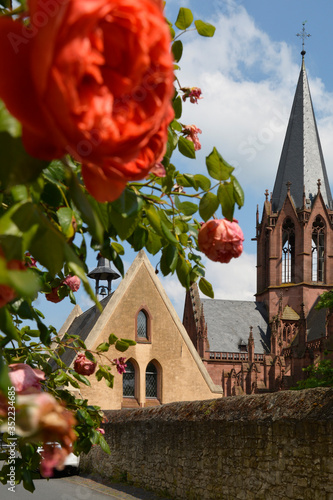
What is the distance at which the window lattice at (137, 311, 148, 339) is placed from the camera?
24844mm

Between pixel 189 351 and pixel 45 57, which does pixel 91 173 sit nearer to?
pixel 45 57

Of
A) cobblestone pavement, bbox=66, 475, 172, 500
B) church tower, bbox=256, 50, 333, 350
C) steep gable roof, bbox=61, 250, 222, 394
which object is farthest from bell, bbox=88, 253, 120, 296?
church tower, bbox=256, 50, 333, 350

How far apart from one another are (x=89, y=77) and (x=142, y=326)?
24.5m

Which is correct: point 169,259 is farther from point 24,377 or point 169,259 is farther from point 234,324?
point 234,324

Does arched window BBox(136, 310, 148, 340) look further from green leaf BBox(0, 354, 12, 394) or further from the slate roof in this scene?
the slate roof

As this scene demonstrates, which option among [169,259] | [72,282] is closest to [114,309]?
[72,282]

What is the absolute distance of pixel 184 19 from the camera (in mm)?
2500

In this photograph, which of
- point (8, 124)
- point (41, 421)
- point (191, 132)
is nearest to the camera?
point (41, 421)

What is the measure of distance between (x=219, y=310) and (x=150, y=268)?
4471 cm

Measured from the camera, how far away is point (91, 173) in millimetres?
785

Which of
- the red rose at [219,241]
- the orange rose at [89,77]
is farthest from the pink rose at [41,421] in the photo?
the red rose at [219,241]

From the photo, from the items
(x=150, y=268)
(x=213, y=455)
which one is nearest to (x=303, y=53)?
(x=150, y=268)

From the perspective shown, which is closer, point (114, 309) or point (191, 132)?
point (191, 132)

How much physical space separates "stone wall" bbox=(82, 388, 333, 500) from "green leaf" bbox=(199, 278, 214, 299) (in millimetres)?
6420
